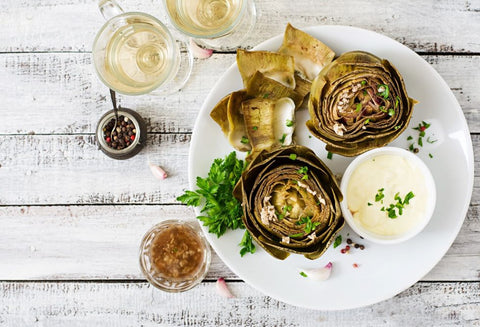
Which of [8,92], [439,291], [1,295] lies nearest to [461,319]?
[439,291]

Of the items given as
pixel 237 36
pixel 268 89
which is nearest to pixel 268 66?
pixel 268 89

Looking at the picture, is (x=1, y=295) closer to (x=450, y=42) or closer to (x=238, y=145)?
(x=238, y=145)

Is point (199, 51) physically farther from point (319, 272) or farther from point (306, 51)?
point (319, 272)

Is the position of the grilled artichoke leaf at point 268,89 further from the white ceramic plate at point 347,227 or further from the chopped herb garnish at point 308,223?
the chopped herb garnish at point 308,223

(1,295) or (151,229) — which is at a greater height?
(151,229)

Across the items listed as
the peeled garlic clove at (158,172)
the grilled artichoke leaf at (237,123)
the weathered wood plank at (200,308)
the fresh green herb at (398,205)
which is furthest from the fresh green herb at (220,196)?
the fresh green herb at (398,205)
